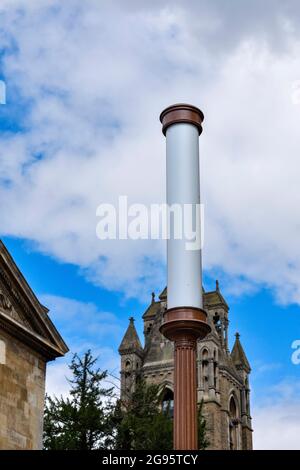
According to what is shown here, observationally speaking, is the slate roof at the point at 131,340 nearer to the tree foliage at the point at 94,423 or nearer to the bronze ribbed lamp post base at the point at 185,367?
the tree foliage at the point at 94,423

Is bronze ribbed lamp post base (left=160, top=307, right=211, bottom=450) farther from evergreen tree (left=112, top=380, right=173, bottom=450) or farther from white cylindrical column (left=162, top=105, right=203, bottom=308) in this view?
evergreen tree (left=112, top=380, right=173, bottom=450)

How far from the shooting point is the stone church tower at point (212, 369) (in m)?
70.0

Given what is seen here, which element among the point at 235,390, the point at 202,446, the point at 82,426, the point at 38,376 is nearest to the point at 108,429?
the point at 82,426

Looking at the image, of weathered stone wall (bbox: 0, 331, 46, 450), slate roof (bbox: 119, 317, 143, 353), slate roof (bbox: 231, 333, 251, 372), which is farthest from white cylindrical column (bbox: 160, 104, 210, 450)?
slate roof (bbox: 231, 333, 251, 372)

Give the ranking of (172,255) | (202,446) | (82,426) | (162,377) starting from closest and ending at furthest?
(172,255)
(82,426)
(202,446)
(162,377)

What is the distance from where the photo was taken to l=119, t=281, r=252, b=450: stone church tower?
70.0 meters

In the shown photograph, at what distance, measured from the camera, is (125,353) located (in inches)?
2955

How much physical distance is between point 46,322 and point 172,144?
6.09 metres

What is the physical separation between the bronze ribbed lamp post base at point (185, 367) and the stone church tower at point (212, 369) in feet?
153

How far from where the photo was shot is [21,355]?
23.0 metres

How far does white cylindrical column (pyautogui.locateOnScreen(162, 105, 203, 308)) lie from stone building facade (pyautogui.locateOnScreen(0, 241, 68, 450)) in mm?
4158

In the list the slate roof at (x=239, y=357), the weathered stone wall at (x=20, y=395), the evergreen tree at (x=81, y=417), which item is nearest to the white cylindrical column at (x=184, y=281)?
the weathered stone wall at (x=20, y=395)
